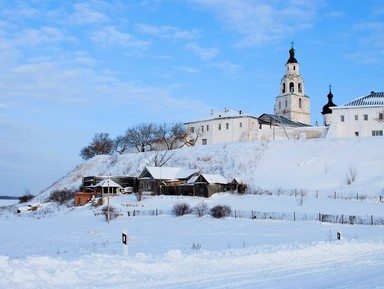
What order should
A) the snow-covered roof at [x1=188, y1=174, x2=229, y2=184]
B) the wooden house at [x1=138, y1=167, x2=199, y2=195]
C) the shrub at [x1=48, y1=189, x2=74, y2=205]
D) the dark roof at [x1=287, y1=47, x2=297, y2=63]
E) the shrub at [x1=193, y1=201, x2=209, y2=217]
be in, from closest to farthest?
the shrub at [x1=193, y1=201, x2=209, y2=217]
the snow-covered roof at [x1=188, y1=174, x2=229, y2=184]
the wooden house at [x1=138, y1=167, x2=199, y2=195]
the shrub at [x1=48, y1=189, x2=74, y2=205]
the dark roof at [x1=287, y1=47, x2=297, y2=63]

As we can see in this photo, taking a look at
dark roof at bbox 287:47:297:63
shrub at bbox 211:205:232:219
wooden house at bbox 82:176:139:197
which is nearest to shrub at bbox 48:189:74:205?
wooden house at bbox 82:176:139:197

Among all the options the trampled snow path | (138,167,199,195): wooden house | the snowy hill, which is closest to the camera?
the trampled snow path

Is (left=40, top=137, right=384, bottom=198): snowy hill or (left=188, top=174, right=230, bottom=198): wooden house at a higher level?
(left=40, top=137, right=384, bottom=198): snowy hill

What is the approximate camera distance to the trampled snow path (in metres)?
10.1

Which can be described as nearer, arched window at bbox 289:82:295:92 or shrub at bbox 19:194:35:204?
shrub at bbox 19:194:35:204

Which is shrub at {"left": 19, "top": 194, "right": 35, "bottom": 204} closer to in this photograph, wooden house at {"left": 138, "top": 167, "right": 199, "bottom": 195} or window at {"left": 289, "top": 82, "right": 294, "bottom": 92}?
wooden house at {"left": 138, "top": 167, "right": 199, "bottom": 195}

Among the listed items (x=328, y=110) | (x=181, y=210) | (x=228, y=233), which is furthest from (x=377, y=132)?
(x=228, y=233)

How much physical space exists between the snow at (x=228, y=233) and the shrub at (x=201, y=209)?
0.60 m

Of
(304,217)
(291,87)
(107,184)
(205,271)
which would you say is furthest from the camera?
(291,87)

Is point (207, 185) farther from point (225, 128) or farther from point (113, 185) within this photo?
point (225, 128)

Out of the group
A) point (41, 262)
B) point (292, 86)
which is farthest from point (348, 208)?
point (292, 86)

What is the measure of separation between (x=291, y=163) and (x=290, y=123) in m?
26.3

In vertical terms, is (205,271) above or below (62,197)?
below

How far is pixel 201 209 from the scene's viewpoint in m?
45.5
